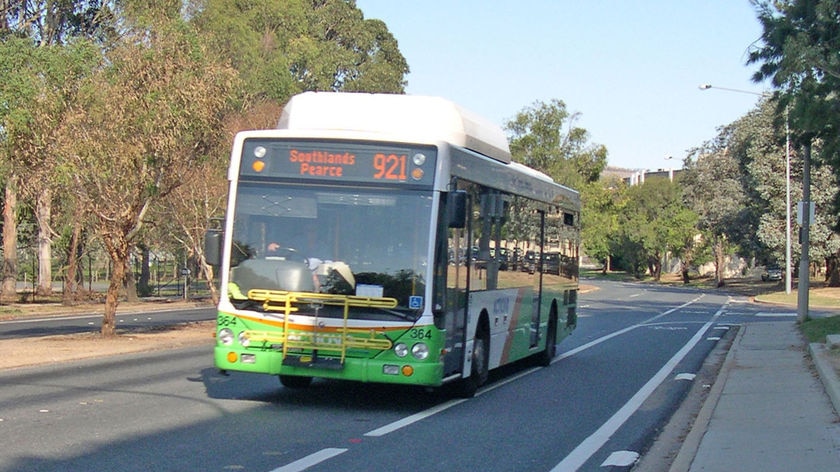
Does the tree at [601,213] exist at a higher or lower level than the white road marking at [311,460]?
higher

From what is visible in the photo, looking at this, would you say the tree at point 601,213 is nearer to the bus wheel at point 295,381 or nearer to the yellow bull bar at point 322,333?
the bus wheel at point 295,381

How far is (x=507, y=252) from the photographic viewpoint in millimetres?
15203

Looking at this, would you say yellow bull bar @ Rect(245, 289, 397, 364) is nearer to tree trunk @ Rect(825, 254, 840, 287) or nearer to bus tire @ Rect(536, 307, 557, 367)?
bus tire @ Rect(536, 307, 557, 367)

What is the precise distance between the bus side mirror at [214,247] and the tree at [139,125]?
10005 mm

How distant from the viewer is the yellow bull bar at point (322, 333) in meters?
11.7

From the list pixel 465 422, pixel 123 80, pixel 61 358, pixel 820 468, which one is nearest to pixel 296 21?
pixel 123 80

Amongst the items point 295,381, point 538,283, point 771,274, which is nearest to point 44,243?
point 538,283

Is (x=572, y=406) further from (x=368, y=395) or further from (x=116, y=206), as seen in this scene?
(x=116, y=206)

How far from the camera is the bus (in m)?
11.8

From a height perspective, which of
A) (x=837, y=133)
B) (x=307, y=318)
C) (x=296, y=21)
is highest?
(x=296, y=21)

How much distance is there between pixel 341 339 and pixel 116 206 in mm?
12184

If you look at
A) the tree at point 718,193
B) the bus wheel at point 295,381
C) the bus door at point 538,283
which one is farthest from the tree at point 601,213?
the bus wheel at point 295,381

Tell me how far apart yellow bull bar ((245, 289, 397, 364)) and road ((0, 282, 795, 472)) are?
0.78 m

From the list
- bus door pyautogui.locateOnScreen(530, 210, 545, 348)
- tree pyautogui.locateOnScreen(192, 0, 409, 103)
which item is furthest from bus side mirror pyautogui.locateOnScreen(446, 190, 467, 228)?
tree pyautogui.locateOnScreen(192, 0, 409, 103)
